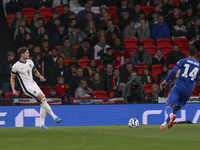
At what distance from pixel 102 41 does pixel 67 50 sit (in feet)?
4.87

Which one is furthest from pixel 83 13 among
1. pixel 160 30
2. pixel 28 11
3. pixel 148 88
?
pixel 148 88

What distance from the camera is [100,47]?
64.3 feet

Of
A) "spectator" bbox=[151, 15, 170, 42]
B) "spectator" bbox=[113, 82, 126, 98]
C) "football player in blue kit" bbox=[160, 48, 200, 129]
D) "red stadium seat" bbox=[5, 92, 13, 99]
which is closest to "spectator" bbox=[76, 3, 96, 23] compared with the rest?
"spectator" bbox=[151, 15, 170, 42]

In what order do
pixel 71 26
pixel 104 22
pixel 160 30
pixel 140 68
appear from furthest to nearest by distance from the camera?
pixel 160 30
pixel 104 22
pixel 71 26
pixel 140 68

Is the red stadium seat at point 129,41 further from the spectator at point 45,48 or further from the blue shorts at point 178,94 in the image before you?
the blue shorts at point 178,94

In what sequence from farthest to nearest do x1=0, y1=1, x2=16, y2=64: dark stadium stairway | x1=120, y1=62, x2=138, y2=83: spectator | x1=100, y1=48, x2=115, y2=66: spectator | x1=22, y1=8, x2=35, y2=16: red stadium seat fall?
x1=22, y1=8, x2=35, y2=16: red stadium seat
x1=0, y1=1, x2=16, y2=64: dark stadium stairway
x1=100, y1=48, x2=115, y2=66: spectator
x1=120, y1=62, x2=138, y2=83: spectator

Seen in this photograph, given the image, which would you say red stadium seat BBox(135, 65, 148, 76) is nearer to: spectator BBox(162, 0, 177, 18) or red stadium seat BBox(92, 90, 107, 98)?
red stadium seat BBox(92, 90, 107, 98)

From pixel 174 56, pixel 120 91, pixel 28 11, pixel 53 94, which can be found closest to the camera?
pixel 53 94

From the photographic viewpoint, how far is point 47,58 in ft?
62.3

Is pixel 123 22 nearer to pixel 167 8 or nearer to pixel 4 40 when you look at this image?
pixel 167 8

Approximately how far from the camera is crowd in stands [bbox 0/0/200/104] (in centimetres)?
1803

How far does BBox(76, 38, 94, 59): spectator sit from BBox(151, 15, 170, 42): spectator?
309 centimetres

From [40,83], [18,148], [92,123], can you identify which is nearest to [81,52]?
[40,83]

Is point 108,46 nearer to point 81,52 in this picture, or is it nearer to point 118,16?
point 81,52
